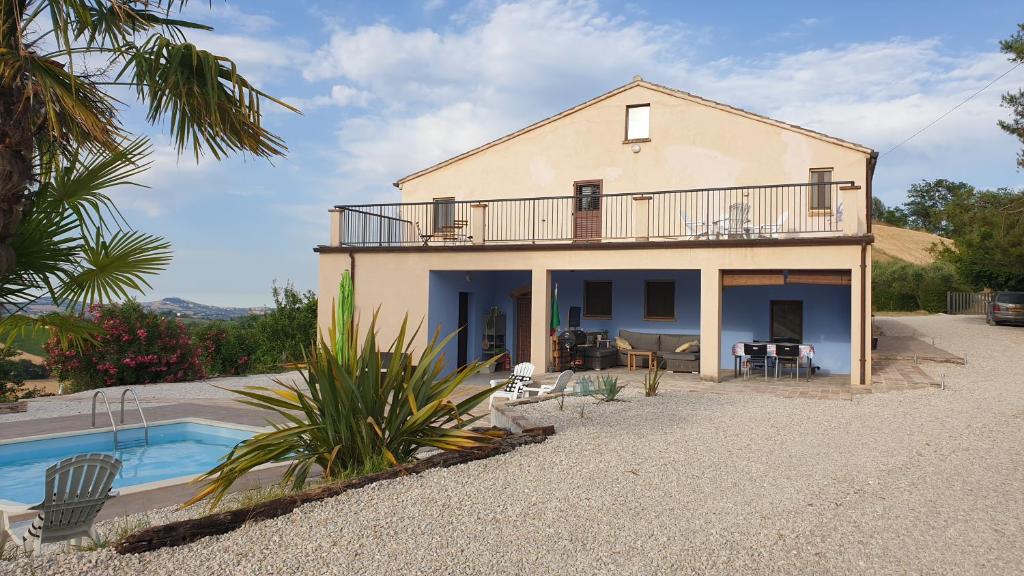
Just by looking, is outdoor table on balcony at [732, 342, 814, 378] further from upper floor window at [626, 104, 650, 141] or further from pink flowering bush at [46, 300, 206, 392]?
pink flowering bush at [46, 300, 206, 392]

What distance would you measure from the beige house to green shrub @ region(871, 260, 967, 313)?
90.6ft

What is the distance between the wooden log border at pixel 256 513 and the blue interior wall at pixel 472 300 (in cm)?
978

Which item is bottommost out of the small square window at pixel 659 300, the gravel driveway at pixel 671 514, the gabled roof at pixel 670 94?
the gravel driveway at pixel 671 514

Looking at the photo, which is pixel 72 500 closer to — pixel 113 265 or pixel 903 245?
pixel 113 265

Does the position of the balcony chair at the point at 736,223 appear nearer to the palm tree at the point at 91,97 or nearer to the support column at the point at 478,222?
the support column at the point at 478,222

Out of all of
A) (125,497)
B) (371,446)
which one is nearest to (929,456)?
(371,446)

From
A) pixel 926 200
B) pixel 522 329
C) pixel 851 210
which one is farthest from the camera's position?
pixel 926 200

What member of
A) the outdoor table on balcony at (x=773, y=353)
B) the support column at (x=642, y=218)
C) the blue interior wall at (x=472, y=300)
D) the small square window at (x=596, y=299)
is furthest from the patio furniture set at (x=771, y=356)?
the blue interior wall at (x=472, y=300)

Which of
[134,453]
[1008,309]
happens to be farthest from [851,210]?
[1008,309]

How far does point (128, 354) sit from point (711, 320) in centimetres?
1253

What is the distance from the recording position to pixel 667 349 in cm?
1628

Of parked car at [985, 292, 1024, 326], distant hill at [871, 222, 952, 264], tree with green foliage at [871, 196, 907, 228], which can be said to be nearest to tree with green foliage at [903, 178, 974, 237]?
tree with green foliage at [871, 196, 907, 228]

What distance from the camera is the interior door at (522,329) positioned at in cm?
1836

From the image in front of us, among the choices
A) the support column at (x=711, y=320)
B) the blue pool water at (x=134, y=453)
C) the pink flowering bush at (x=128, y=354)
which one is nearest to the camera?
the blue pool water at (x=134, y=453)
